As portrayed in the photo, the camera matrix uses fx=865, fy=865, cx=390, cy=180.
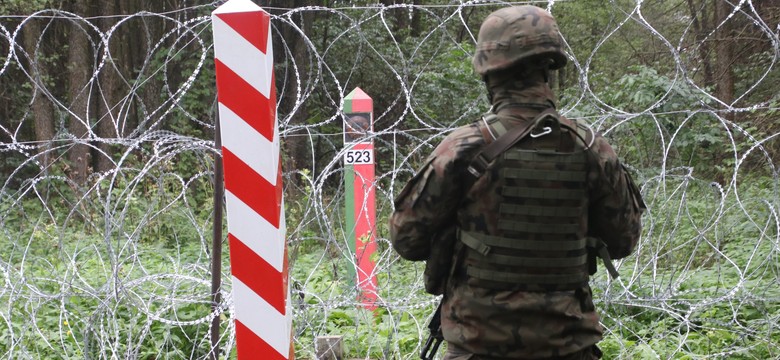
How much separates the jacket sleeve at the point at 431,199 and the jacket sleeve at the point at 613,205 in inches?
16.5

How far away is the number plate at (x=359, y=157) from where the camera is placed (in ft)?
17.8

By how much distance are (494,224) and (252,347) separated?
34.4 inches

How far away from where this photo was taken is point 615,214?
2.71m

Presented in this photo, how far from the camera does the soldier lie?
8.41 ft

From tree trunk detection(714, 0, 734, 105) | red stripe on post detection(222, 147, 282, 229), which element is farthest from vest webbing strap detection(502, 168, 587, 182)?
tree trunk detection(714, 0, 734, 105)

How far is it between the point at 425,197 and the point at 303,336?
2738 mm

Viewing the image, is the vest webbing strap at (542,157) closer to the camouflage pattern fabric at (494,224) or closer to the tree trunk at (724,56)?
the camouflage pattern fabric at (494,224)

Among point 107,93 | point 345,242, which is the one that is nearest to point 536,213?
point 345,242

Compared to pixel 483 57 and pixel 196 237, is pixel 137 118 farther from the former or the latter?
pixel 483 57

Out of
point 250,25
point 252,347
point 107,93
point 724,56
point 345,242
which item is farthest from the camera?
point 107,93

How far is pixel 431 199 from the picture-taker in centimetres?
260

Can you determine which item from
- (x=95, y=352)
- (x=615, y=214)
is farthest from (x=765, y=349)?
(x=95, y=352)

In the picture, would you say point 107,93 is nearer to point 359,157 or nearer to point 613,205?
point 359,157

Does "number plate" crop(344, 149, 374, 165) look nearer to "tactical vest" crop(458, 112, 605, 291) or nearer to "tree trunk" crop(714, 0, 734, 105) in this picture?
"tactical vest" crop(458, 112, 605, 291)
